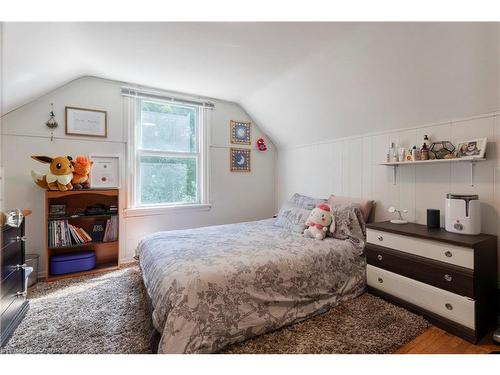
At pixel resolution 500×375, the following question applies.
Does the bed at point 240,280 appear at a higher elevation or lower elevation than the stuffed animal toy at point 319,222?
lower

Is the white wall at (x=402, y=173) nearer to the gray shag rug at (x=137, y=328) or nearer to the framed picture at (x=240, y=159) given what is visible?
the framed picture at (x=240, y=159)

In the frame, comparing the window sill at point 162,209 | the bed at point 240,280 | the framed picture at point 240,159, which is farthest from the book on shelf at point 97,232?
the framed picture at point 240,159

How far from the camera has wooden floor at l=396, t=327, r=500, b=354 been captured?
145cm

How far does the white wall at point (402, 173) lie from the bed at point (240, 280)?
523 mm

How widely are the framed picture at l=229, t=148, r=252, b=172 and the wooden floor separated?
287 cm

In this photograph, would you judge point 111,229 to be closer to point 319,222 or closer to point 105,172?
point 105,172

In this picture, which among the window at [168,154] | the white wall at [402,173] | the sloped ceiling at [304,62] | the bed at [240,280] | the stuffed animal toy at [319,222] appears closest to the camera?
the bed at [240,280]

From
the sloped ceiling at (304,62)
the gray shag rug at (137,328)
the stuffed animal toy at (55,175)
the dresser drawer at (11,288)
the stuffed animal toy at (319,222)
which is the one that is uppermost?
the sloped ceiling at (304,62)

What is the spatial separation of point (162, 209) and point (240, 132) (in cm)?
168

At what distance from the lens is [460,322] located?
1.58 meters

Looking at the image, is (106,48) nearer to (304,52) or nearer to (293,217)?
(304,52)

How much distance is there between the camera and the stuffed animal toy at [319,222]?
2.28m

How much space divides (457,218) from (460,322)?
734 millimetres
